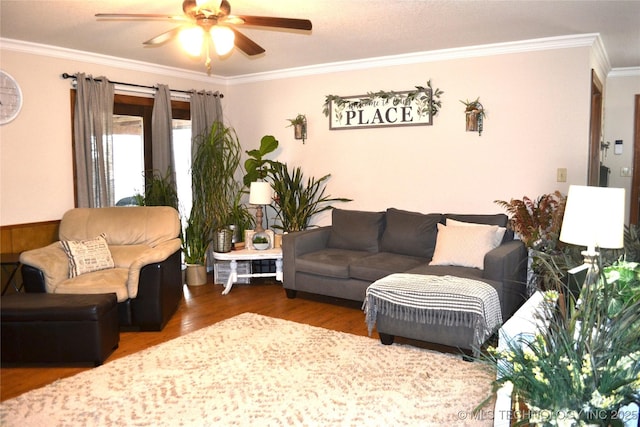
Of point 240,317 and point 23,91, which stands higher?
point 23,91

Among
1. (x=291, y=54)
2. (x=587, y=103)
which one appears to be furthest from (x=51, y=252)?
(x=587, y=103)

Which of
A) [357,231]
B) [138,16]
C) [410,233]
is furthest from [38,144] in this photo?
[410,233]

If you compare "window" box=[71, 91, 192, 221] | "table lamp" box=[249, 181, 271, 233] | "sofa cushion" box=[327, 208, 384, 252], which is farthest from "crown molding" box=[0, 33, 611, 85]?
"sofa cushion" box=[327, 208, 384, 252]

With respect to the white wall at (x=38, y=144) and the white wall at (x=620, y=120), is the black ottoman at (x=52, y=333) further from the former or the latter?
the white wall at (x=620, y=120)

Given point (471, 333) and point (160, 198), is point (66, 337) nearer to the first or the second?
point (160, 198)

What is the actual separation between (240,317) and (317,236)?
1229 millimetres

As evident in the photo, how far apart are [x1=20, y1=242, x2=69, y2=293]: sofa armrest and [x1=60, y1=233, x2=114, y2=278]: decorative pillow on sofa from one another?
0.07 m

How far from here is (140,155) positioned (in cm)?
589

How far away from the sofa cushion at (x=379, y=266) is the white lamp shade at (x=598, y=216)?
83.6 inches

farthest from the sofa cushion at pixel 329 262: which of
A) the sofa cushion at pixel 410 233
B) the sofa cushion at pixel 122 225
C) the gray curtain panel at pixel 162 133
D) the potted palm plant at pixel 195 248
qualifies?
the gray curtain panel at pixel 162 133

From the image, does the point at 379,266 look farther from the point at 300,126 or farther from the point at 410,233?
the point at 300,126

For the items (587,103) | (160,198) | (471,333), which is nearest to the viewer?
(471,333)

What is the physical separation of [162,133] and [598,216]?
15.4 feet

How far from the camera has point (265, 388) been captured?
3.17m
